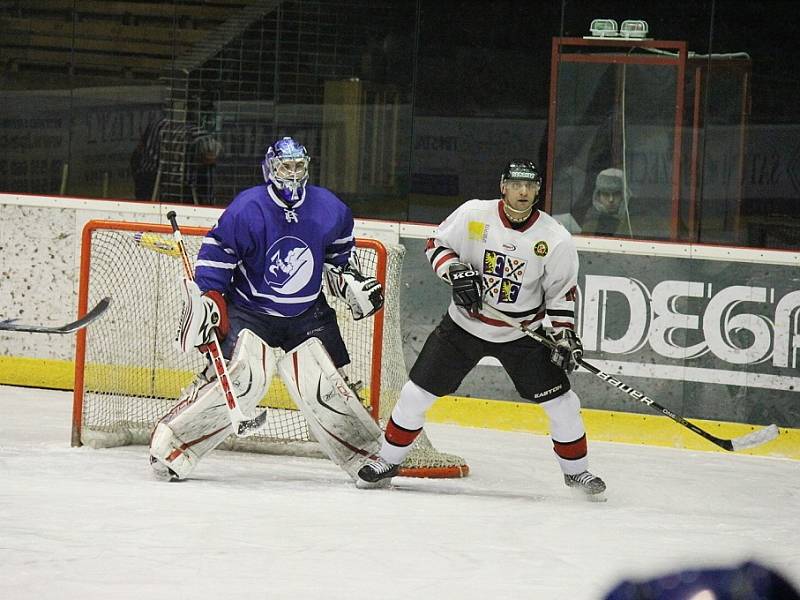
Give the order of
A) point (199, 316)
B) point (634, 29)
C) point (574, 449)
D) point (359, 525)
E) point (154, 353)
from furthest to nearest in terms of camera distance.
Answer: point (634, 29) < point (154, 353) < point (574, 449) < point (199, 316) < point (359, 525)

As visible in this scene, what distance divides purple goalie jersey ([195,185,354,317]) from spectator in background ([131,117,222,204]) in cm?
202

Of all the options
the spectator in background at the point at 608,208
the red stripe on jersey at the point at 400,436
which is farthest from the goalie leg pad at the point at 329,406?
the spectator in background at the point at 608,208

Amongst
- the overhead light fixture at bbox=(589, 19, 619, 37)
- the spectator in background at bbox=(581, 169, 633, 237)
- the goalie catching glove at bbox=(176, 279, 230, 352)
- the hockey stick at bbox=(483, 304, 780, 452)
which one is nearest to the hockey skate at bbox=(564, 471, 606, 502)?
the hockey stick at bbox=(483, 304, 780, 452)

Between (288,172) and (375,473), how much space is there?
988mm

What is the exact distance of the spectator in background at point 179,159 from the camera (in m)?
6.30

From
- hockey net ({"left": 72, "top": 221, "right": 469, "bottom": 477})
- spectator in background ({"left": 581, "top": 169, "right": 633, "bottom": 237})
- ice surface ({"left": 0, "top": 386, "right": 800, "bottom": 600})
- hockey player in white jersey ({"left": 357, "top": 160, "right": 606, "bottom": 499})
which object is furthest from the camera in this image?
spectator in background ({"left": 581, "top": 169, "right": 633, "bottom": 237})

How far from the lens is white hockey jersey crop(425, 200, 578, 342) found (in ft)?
14.0

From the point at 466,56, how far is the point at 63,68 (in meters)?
1.90

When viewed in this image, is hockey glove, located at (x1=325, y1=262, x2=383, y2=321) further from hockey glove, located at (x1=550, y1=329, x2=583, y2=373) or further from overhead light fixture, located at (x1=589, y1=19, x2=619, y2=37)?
overhead light fixture, located at (x1=589, y1=19, x2=619, y2=37)

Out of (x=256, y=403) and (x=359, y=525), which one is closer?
(x=359, y=525)

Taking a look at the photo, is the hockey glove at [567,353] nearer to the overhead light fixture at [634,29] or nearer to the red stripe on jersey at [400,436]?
the red stripe on jersey at [400,436]

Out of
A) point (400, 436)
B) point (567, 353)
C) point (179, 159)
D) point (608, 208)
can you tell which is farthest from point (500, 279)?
point (179, 159)

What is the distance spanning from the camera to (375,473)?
14.1ft

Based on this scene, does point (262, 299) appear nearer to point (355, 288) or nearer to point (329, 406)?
point (355, 288)
